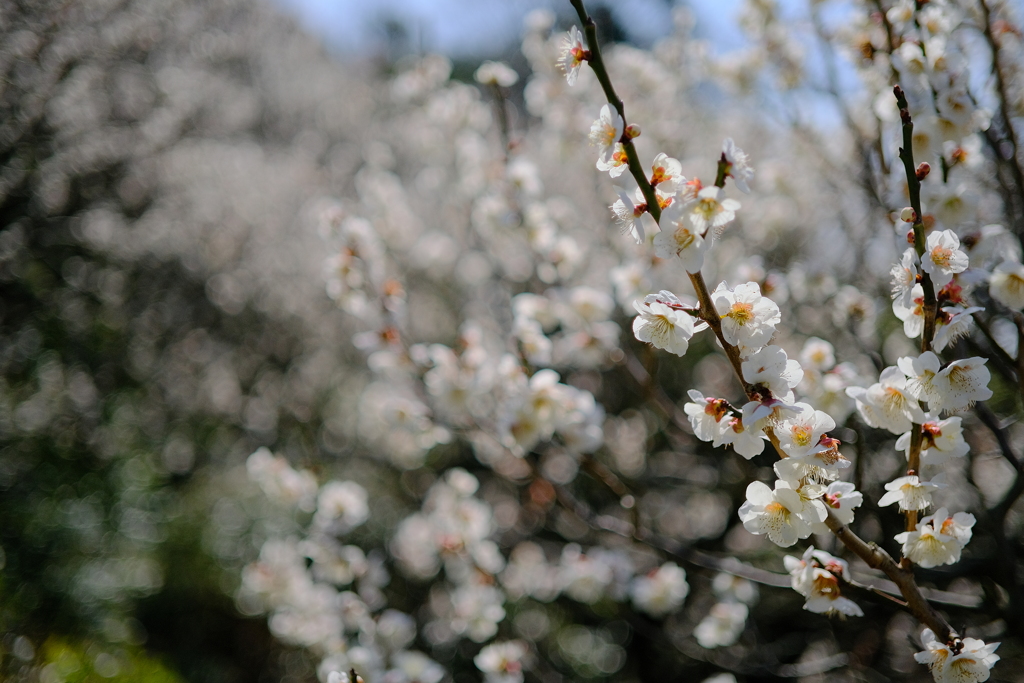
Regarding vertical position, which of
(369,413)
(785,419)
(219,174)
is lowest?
(369,413)

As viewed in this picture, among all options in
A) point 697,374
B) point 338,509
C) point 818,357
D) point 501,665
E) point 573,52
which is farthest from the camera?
point 697,374

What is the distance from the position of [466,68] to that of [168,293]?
4.07m

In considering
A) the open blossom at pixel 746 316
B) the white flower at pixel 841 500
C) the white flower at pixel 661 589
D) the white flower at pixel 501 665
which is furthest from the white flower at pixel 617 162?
the white flower at pixel 661 589

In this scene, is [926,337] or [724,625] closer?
[926,337]

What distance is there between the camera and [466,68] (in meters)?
6.55

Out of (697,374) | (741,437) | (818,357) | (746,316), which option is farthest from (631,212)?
(697,374)

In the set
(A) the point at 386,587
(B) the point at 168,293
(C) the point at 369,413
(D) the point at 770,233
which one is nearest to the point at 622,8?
(D) the point at 770,233

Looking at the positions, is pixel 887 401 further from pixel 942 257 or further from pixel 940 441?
pixel 942 257

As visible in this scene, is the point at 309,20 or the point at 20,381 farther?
the point at 309,20

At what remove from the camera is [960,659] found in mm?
917

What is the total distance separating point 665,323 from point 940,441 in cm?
47

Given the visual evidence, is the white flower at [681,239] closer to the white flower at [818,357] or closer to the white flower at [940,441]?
the white flower at [940,441]

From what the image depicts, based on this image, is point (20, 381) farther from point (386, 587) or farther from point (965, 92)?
point (965, 92)

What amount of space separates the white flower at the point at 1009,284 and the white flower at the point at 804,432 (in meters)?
0.44
